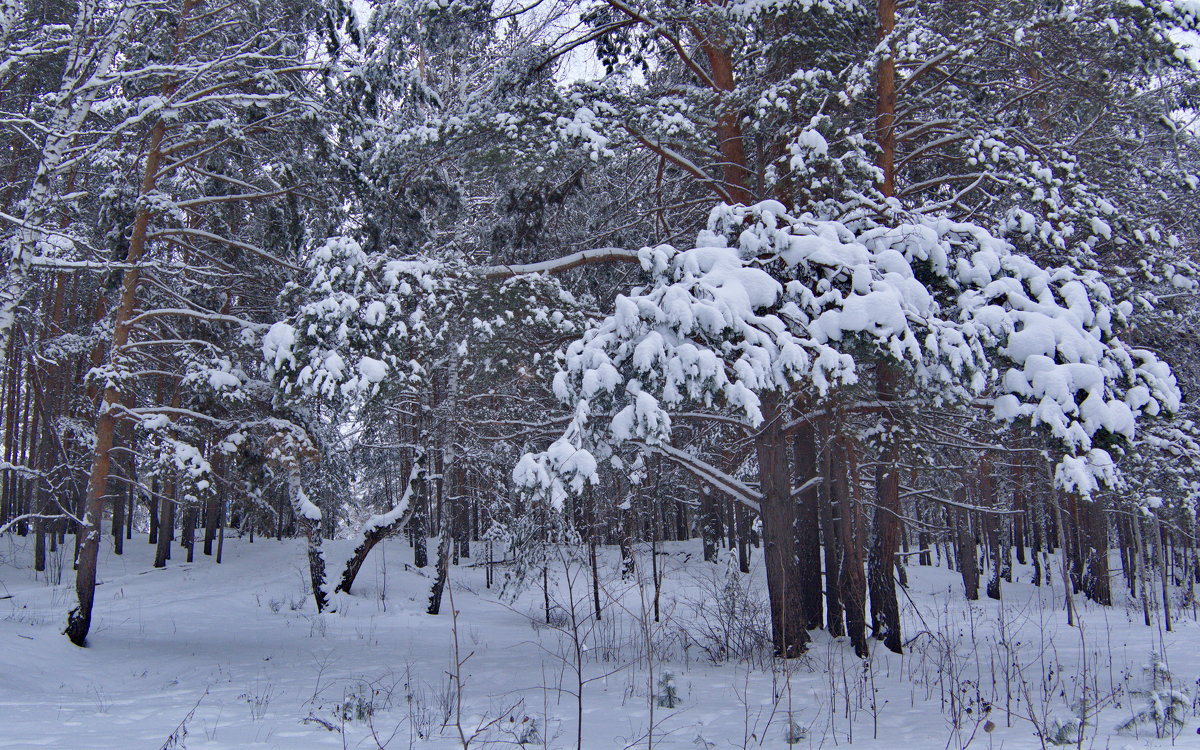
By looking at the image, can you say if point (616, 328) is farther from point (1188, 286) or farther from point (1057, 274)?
point (1188, 286)

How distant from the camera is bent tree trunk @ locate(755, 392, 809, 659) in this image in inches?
289

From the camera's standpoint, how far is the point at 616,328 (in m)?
5.14

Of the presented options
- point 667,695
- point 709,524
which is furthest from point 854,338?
point 709,524

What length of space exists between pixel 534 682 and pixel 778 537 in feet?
9.68

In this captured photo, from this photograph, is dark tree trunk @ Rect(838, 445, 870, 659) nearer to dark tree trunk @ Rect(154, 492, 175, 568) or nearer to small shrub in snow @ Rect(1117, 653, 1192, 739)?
small shrub in snow @ Rect(1117, 653, 1192, 739)

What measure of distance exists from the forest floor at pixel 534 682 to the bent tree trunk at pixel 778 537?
0.32m

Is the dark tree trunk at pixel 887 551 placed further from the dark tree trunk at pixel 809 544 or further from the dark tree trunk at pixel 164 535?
the dark tree trunk at pixel 164 535

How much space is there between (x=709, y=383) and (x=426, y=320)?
3.34 metres

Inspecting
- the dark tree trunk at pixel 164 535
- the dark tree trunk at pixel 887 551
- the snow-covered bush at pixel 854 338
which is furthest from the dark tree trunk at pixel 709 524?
the snow-covered bush at pixel 854 338

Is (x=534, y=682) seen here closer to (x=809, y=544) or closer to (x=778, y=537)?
(x=778, y=537)

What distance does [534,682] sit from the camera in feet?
24.0

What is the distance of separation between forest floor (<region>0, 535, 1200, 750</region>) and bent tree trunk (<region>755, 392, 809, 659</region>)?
320 millimetres

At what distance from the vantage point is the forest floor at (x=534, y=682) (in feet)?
16.0

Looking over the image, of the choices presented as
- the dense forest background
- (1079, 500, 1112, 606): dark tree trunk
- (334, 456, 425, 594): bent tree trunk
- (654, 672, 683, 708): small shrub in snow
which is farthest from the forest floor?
(1079, 500, 1112, 606): dark tree trunk
